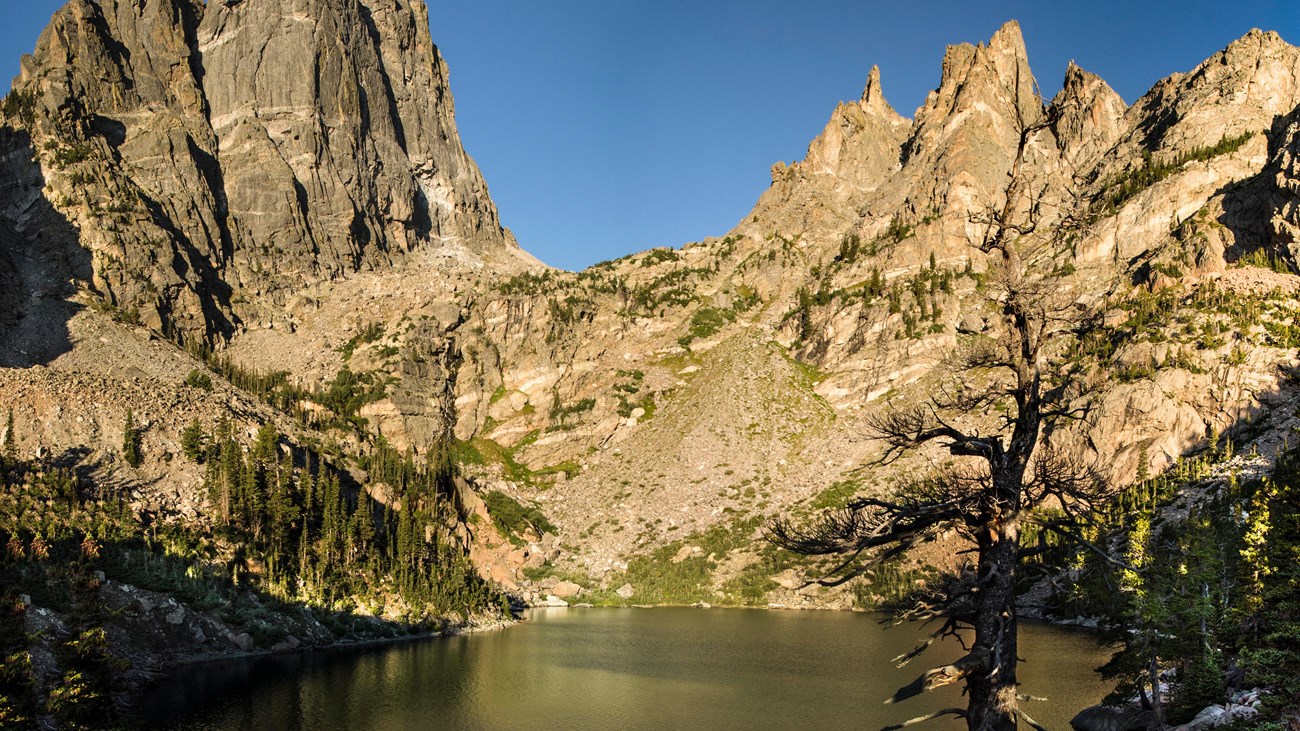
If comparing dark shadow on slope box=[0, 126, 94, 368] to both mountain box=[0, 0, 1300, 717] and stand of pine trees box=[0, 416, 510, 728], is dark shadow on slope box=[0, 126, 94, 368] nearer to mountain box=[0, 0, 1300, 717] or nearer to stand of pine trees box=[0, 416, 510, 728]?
mountain box=[0, 0, 1300, 717]

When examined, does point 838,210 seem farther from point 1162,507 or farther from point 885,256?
point 1162,507

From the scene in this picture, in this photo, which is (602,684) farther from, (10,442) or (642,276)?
(642,276)

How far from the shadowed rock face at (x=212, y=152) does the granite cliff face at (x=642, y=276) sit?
0.58 metres

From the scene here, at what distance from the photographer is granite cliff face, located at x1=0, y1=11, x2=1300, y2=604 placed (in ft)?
348

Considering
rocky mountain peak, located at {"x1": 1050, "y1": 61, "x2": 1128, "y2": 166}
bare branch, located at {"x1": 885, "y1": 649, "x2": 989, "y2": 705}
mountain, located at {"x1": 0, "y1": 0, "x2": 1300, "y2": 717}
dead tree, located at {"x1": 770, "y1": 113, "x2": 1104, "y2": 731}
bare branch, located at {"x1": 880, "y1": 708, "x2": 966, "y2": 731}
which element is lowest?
bare branch, located at {"x1": 880, "y1": 708, "x2": 966, "y2": 731}

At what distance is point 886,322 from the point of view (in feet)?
458

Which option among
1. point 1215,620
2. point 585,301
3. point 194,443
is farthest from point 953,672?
point 585,301

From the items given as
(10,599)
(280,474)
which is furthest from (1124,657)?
(280,474)

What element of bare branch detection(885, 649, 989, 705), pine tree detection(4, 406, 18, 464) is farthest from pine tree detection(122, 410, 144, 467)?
bare branch detection(885, 649, 989, 705)

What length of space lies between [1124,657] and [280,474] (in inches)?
2715

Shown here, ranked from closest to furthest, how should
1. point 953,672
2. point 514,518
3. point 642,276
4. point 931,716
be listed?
point 931,716 → point 953,672 → point 514,518 → point 642,276

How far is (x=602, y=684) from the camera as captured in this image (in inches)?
1993

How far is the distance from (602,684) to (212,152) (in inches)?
6160

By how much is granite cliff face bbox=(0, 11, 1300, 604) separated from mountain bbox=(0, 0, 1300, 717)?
58cm
